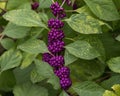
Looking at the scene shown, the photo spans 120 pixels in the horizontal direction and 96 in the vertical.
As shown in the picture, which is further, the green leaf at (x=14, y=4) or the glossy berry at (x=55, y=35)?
the green leaf at (x=14, y=4)

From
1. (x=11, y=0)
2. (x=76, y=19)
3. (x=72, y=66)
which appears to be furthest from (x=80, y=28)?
(x=11, y=0)

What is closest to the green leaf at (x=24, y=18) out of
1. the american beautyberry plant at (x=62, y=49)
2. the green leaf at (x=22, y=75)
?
the american beautyberry plant at (x=62, y=49)

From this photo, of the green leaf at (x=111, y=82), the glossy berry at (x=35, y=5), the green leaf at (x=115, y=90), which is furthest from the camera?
the glossy berry at (x=35, y=5)

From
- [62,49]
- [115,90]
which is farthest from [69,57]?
[115,90]

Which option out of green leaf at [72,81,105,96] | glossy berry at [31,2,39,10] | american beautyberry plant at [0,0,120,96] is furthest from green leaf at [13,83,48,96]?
glossy berry at [31,2,39,10]

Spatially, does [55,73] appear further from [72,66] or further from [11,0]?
[11,0]

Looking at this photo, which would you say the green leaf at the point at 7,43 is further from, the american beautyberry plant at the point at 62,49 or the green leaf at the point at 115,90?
the green leaf at the point at 115,90

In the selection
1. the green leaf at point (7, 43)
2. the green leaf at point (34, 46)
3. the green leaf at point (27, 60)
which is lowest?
the green leaf at point (27, 60)
